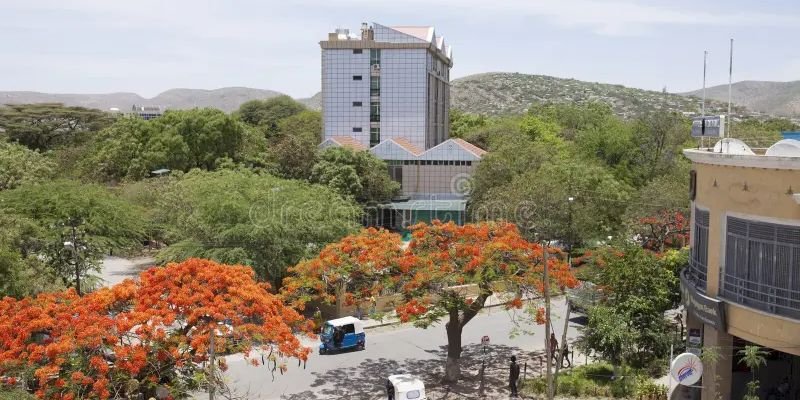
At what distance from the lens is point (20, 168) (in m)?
46.4

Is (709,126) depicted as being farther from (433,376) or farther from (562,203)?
(562,203)

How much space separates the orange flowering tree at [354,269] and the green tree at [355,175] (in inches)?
968

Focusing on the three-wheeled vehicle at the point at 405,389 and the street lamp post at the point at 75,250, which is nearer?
the three-wheeled vehicle at the point at 405,389

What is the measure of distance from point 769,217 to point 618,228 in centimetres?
2299

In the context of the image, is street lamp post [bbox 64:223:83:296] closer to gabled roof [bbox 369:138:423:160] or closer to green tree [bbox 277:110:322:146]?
gabled roof [bbox 369:138:423:160]

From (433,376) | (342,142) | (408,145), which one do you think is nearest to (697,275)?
(433,376)

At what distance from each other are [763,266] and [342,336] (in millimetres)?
14175

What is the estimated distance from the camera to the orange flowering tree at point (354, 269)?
→ 21531 millimetres

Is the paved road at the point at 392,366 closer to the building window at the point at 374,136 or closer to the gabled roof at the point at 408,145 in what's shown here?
the gabled roof at the point at 408,145

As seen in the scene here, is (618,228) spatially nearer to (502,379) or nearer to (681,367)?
(502,379)

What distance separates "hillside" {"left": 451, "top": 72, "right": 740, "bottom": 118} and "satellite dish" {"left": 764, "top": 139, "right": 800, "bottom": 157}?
149m

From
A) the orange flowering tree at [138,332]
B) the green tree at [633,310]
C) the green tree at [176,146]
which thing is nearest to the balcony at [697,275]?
the green tree at [633,310]

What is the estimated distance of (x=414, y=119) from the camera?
194 feet

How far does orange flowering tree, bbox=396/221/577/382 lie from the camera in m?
20.5
